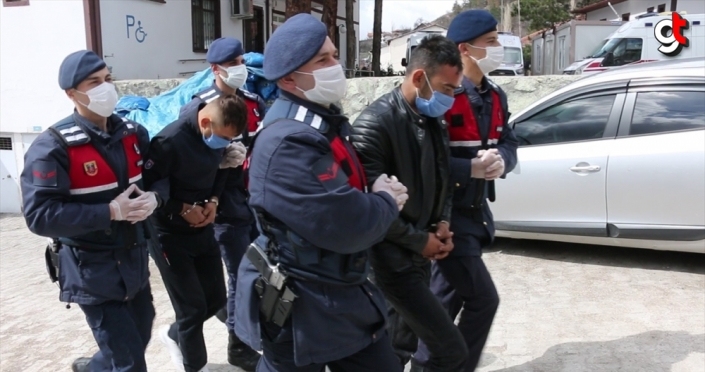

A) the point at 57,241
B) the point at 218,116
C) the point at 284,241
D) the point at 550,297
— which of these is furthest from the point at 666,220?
the point at 57,241

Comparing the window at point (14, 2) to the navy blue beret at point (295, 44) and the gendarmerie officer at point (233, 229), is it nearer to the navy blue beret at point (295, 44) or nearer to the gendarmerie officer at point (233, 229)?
the gendarmerie officer at point (233, 229)

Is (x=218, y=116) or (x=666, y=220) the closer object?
(x=218, y=116)

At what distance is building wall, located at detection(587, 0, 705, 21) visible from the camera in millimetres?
27875

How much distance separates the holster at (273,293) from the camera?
7.13 feet

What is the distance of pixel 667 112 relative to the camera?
5.30 m

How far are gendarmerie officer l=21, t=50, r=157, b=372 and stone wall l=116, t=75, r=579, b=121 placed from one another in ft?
16.3

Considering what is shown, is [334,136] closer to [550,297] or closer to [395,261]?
[395,261]

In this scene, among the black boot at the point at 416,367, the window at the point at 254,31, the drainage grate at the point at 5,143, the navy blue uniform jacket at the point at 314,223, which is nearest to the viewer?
the navy blue uniform jacket at the point at 314,223

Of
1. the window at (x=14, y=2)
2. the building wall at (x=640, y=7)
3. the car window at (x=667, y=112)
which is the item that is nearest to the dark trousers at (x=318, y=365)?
the car window at (x=667, y=112)

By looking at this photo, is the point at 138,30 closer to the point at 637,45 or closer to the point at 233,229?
the point at 233,229

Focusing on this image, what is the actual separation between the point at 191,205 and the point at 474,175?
152cm

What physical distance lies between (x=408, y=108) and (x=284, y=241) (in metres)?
0.88

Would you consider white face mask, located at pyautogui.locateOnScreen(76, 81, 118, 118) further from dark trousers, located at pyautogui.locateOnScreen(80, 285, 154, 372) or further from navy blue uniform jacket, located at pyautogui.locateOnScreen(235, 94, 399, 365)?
navy blue uniform jacket, located at pyautogui.locateOnScreen(235, 94, 399, 365)

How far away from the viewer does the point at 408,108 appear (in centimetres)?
275
